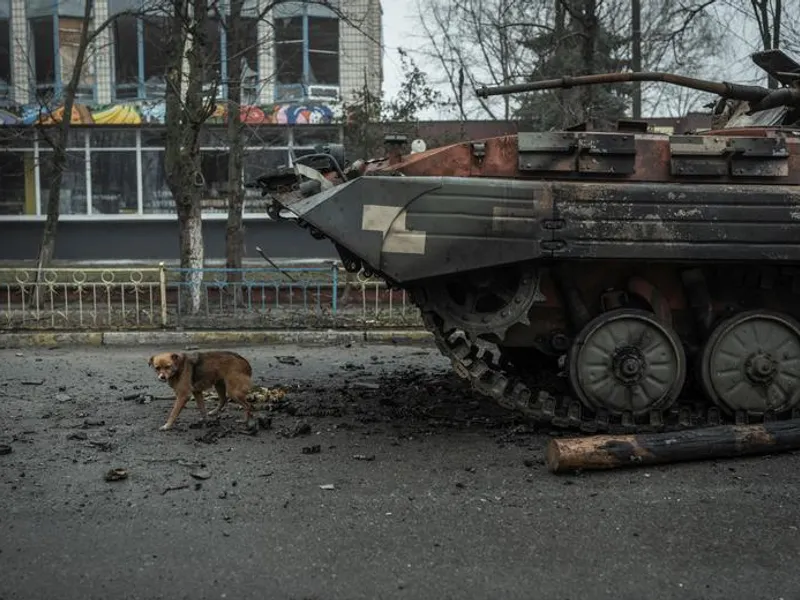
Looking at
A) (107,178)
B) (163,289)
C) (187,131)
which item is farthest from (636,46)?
(107,178)

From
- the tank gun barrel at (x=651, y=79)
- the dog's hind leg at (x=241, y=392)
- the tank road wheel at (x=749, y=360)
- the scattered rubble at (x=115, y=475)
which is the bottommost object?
the scattered rubble at (x=115, y=475)

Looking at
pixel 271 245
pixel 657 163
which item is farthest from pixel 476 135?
pixel 657 163

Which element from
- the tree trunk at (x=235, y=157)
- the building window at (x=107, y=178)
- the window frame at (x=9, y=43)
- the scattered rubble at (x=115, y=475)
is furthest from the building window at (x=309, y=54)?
the scattered rubble at (x=115, y=475)

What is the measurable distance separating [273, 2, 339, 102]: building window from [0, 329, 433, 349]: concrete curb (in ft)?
38.6

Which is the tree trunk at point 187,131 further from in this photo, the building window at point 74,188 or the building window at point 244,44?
the building window at point 74,188

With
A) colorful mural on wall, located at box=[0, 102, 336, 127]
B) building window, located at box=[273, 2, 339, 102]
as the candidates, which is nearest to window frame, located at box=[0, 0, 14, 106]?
colorful mural on wall, located at box=[0, 102, 336, 127]

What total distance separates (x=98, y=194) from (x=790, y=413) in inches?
786

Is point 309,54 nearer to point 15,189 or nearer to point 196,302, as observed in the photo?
point 15,189

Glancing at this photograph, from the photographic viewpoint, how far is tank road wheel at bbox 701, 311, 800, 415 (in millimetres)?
6305

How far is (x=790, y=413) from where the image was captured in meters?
6.47

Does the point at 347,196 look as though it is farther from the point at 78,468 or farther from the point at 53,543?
the point at 53,543

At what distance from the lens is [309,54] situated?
23141 millimetres

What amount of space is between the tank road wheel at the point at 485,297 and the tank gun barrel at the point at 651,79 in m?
1.78

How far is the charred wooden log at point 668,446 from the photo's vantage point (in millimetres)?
5391
